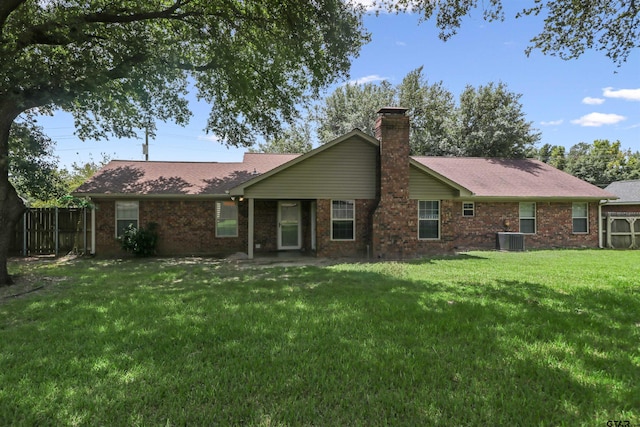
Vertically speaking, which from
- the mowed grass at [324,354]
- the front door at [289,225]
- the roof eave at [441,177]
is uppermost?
the roof eave at [441,177]

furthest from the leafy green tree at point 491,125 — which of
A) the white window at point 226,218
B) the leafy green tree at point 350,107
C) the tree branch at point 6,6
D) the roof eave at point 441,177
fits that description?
the tree branch at point 6,6

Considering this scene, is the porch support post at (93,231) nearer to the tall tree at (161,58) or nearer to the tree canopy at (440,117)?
the tall tree at (161,58)

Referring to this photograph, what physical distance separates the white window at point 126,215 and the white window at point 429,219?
11.0 m

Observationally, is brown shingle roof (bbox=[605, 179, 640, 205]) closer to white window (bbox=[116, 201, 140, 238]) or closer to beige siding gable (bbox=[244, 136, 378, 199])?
beige siding gable (bbox=[244, 136, 378, 199])

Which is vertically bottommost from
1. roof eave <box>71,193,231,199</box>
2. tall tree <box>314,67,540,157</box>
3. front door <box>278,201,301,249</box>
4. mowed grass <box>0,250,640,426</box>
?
mowed grass <box>0,250,640,426</box>

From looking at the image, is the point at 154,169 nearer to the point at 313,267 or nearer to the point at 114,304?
the point at 313,267

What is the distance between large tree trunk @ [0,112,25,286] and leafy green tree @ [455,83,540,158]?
87.8ft

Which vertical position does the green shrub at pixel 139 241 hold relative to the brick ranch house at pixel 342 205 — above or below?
below

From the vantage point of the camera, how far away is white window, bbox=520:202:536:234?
1636 centimetres

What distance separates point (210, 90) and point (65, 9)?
537 centimetres

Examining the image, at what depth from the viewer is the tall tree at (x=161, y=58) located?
916cm

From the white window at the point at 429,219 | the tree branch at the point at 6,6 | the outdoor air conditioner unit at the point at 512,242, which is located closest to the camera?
the tree branch at the point at 6,6

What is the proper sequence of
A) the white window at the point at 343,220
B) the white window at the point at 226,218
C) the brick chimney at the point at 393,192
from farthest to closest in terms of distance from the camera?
the white window at the point at 226,218
the white window at the point at 343,220
the brick chimney at the point at 393,192

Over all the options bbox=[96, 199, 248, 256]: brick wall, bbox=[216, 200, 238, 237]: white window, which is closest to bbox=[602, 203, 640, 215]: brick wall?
bbox=[216, 200, 238, 237]: white window
